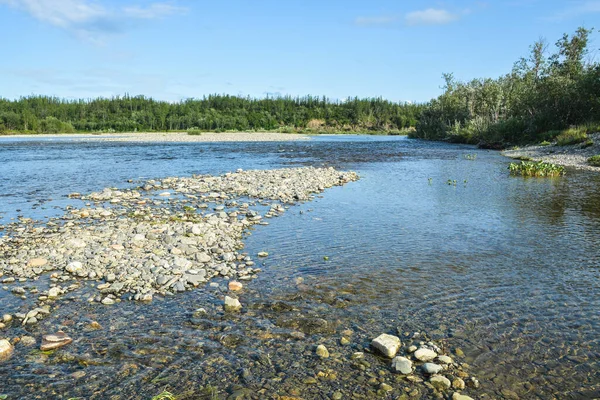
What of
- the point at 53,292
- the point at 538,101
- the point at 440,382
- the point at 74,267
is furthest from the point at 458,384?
the point at 538,101

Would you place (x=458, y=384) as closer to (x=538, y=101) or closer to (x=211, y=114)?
(x=538, y=101)

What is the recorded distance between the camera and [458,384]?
5.81 metres

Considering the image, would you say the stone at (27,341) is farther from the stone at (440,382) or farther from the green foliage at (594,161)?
the green foliage at (594,161)

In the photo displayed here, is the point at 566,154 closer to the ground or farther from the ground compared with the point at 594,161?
farther from the ground

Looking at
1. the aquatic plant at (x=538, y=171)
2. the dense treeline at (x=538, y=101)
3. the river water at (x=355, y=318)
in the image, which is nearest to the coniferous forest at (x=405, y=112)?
the dense treeline at (x=538, y=101)

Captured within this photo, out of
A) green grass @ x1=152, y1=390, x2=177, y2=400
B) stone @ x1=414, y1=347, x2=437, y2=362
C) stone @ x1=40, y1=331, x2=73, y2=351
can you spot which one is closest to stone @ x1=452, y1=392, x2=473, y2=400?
stone @ x1=414, y1=347, x2=437, y2=362

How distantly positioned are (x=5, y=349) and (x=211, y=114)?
162 m

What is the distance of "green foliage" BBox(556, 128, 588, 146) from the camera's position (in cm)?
4266

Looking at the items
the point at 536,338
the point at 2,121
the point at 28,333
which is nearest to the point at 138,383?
the point at 28,333

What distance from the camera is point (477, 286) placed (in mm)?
9266

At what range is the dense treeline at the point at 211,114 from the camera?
14312cm

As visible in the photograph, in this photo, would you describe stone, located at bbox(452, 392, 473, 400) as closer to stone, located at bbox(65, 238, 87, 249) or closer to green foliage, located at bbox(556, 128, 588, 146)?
stone, located at bbox(65, 238, 87, 249)

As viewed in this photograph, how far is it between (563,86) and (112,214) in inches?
2282

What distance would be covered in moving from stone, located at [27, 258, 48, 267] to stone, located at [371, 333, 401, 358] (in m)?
8.22
